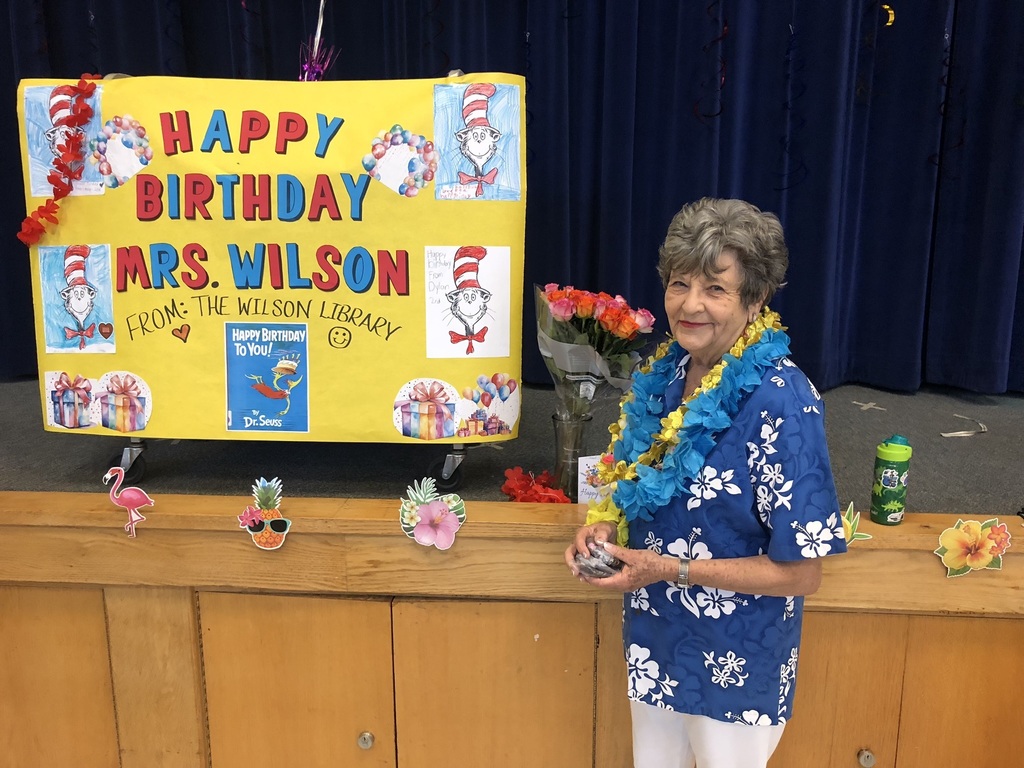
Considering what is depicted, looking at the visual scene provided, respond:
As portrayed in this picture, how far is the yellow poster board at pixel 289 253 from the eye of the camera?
172cm

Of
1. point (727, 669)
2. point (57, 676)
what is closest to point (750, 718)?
point (727, 669)

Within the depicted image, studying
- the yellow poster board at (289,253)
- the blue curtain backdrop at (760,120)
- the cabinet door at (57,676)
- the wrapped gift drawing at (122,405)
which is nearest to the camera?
the cabinet door at (57,676)

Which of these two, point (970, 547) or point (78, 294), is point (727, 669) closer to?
point (970, 547)

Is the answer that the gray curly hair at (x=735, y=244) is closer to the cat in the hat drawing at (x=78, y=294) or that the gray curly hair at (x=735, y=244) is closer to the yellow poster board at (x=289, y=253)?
the yellow poster board at (x=289, y=253)

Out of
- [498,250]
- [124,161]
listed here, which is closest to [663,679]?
[498,250]

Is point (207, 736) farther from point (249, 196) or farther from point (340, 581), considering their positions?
point (249, 196)

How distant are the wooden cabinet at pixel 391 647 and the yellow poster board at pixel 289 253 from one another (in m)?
0.30

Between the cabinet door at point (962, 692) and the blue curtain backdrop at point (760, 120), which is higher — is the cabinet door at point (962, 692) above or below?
below

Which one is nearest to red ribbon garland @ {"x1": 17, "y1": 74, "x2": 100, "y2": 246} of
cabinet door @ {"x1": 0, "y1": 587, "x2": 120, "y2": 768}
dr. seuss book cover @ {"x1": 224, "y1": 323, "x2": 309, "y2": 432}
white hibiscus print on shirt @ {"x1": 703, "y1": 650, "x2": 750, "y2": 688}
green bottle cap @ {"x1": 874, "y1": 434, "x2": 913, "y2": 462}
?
dr. seuss book cover @ {"x1": 224, "y1": 323, "x2": 309, "y2": 432}

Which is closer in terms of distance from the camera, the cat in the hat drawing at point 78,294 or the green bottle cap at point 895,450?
the green bottle cap at point 895,450

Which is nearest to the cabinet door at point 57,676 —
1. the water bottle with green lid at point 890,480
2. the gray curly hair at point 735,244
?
the gray curly hair at point 735,244

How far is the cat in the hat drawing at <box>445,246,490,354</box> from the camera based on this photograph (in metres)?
1.73

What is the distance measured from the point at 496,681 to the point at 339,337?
828mm

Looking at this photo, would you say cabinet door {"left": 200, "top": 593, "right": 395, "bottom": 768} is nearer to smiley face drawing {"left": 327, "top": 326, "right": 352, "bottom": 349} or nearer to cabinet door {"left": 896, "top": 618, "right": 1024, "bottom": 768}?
smiley face drawing {"left": 327, "top": 326, "right": 352, "bottom": 349}
